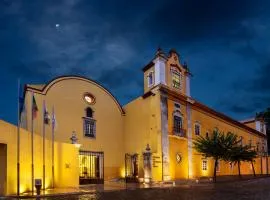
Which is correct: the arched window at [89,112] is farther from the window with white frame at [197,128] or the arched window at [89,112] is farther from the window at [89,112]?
the window with white frame at [197,128]

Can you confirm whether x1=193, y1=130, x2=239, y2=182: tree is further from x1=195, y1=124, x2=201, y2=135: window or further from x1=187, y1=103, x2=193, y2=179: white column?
x1=195, y1=124, x2=201, y2=135: window

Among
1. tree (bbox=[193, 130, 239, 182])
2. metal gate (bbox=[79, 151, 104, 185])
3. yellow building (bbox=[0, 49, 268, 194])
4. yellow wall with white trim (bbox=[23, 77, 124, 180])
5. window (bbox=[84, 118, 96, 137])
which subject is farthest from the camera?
window (bbox=[84, 118, 96, 137])

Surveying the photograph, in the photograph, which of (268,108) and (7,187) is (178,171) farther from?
(268,108)

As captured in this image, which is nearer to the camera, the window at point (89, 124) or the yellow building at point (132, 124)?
the yellow building at point (132, 124)

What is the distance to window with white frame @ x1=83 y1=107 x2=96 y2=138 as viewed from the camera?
2900 cm

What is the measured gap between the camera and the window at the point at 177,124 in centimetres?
3120

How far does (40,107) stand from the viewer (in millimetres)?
26188

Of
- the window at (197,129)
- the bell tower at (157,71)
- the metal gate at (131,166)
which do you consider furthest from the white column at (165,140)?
the window at (197,129)

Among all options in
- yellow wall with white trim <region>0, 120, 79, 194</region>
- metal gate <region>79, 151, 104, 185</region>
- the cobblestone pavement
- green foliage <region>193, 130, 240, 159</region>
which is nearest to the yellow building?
metal gate <region>79, 151, 104, 185</region>

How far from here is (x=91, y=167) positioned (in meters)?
28.8

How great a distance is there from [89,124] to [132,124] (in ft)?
14.1

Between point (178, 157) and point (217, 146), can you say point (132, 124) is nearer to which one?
point (178, 157)

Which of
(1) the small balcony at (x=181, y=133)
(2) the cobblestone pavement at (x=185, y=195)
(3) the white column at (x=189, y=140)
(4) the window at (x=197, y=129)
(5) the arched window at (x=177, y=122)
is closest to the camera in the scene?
(2) the cobblestone pavement at (x=185, y=195)

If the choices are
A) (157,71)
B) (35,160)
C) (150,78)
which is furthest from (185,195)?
(150,78)
